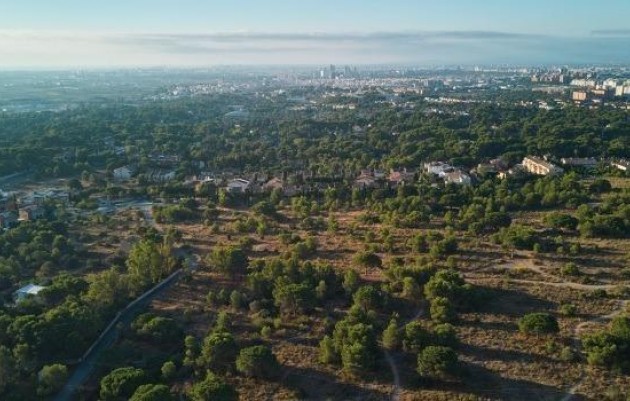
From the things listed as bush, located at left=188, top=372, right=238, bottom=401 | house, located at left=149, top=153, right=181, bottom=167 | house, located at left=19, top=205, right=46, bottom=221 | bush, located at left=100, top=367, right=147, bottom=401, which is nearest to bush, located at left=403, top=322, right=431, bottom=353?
bush, located at left=188, top=372, right=238, bottom=401

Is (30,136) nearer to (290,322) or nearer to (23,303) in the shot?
(23,303)

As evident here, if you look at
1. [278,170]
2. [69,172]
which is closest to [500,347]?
[278,170]

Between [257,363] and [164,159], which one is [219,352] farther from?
[164,159]

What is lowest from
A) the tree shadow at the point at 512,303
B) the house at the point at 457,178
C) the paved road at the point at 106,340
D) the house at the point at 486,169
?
the paved road at the point at 106,340

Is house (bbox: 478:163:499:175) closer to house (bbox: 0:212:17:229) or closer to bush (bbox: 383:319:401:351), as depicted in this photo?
bush (bbox: 383:319:401:351)

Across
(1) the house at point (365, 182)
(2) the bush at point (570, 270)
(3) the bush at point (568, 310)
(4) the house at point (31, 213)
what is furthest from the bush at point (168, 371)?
(1) the house at point (365, 182)

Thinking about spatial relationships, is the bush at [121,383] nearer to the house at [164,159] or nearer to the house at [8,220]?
the house at [8,220]
